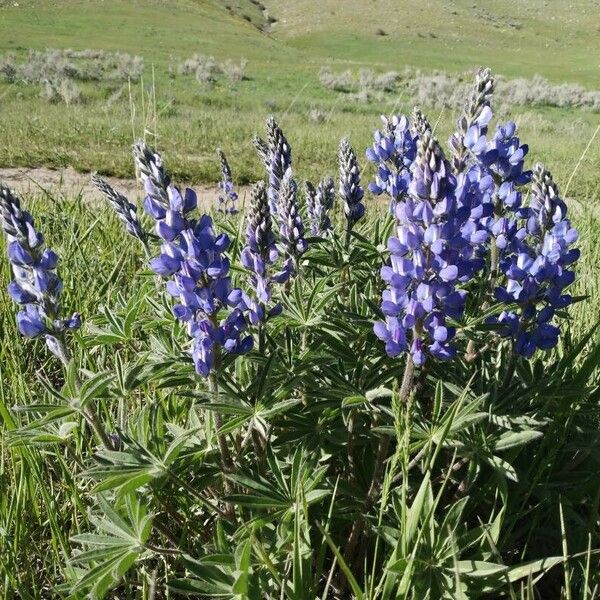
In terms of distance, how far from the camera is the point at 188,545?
5.57 ft

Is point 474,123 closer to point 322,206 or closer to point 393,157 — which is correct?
point 393,157

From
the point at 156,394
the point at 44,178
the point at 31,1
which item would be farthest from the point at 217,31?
the point at 156,394

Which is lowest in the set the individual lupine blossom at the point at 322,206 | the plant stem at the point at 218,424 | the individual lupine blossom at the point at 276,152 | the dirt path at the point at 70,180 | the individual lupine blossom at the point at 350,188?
the dirt path at the point at 70,180

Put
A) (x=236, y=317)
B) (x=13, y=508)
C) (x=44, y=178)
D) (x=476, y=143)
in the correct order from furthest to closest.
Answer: (x=44, y=178) → (x=476, y=143) → (x=13, y=508) → (x=236, y=317)

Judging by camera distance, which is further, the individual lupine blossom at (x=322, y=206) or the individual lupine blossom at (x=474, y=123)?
the individual lupine blossom at (x=322, y=206)

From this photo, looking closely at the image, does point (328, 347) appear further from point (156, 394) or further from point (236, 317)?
point (156, 394)

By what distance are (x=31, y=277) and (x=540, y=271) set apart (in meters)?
1.23

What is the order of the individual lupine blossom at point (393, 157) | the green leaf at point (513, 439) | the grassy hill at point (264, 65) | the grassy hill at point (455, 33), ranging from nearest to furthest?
the green leaf at point (513, 439), the individual lupine blossom at point (393, 157), the grassy hill at point (264, 65), the grassy hill at point (455, 33)

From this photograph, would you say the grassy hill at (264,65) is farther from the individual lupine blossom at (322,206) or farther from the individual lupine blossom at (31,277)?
the individual lupine blossom at (31,277)

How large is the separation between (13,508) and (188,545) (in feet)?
1.50

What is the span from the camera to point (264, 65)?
117ft

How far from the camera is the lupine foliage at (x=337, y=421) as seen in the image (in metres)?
1.34

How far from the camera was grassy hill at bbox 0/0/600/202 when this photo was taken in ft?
30.2

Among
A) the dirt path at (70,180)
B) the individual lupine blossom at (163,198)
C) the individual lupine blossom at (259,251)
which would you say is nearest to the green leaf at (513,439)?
the individual lupine blossom at (259,251)
